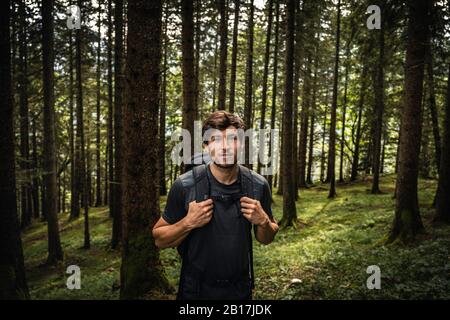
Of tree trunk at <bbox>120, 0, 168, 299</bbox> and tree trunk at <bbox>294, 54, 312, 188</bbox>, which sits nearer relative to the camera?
tree trunk at <bbox>120, 0, 168, 299</bbox>

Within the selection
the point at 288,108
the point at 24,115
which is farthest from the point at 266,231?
the point at 24,115

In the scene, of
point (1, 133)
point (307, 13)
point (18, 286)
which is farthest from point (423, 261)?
point (307, 13)

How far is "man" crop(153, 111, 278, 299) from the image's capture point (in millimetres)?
2721

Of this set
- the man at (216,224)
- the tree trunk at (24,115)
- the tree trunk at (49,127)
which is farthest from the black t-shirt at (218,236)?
Result: the tree trunk at (49,127)

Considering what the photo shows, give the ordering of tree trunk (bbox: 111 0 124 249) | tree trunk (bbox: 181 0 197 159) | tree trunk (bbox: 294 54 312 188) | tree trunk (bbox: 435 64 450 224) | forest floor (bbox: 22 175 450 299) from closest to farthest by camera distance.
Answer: forest floor (bbox: 22 175 450 299), tree trunk (bbox: 181 0 197 159), tree trunk (bbox: 435 64 450 224), tree trunk (bbox: 111 0 124 249), tree trunk (bbox: 294 54 312 188)

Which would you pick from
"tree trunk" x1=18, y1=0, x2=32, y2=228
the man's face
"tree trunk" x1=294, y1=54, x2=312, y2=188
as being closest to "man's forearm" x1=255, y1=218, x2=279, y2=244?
the man's face

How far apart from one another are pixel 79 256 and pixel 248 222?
15.1m

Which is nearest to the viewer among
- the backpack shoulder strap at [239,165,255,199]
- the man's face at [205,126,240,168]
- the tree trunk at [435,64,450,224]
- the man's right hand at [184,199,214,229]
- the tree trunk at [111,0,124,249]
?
the man's right hand at [184,199,214,229]

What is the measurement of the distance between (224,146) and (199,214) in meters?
0.64

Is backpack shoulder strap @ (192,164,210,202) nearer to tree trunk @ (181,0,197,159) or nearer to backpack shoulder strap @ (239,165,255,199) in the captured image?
backpack shoulder strap @ (239,165,255,199)

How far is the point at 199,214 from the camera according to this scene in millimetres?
2496

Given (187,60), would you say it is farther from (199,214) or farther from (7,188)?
(199,214)

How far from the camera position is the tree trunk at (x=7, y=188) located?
704cm

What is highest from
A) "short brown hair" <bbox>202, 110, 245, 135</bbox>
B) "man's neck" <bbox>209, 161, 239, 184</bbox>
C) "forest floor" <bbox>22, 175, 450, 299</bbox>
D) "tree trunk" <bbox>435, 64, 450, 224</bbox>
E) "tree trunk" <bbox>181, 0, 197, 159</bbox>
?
"tree trunk" <bbox>181, 0, 197, 159</bbox>
